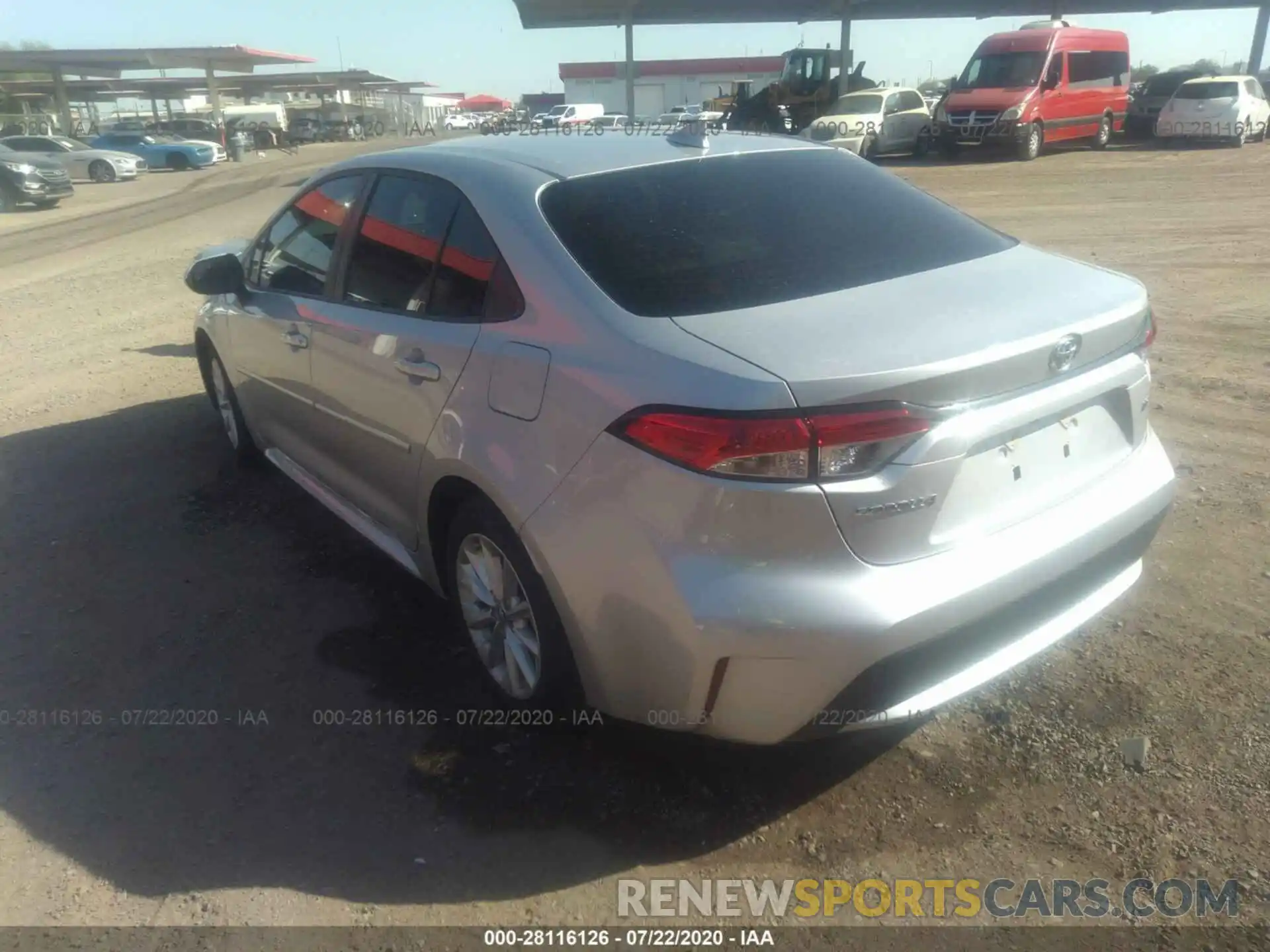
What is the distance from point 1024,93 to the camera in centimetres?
2109

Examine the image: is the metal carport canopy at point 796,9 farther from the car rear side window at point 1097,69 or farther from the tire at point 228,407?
the tire at point 228,407

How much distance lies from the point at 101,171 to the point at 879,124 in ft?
73.3

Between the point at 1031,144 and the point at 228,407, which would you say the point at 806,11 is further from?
the point at 228,407

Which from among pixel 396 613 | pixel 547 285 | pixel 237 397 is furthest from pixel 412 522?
pixel 237 397

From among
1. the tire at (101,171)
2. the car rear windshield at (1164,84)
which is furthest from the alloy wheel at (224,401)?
the car rear windshield at (1164,84)

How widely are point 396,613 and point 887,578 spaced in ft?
7.13

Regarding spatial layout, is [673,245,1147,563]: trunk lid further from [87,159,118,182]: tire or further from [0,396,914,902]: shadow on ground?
[87,159,118,182]: tire

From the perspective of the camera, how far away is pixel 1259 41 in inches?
1432

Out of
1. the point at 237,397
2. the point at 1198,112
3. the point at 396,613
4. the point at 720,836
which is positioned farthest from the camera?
the point at 1198,112

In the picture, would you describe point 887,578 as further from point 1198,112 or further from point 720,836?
point 1198,112

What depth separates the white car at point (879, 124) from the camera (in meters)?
23.5

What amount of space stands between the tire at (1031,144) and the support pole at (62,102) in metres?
43.0

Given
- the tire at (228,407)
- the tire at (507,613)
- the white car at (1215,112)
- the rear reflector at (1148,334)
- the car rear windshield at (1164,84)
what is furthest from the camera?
the car rear windshield at (1164,84)

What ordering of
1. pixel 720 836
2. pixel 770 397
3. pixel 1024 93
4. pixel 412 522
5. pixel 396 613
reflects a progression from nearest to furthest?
pixel 770 397 → pixel 720 836 → pixel 412 522 → pixel 396 613 → pixel 1024 93
